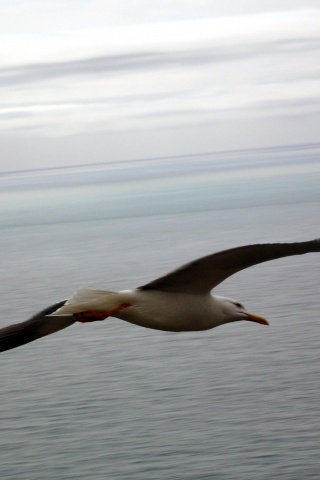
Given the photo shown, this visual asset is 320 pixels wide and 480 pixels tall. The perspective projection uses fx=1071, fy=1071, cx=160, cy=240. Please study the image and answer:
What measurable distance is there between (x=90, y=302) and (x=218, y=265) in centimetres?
145

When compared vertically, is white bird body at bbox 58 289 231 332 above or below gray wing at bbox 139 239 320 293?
below

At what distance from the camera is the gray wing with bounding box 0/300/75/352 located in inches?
395

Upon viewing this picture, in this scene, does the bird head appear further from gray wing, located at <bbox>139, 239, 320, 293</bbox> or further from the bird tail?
the bird tail

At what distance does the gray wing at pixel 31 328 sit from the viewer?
10.0m

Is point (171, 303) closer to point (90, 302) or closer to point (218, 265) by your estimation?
point (218, 265)

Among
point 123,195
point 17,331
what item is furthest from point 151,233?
point 17,331

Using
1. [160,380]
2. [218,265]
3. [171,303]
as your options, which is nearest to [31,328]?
[171,303]

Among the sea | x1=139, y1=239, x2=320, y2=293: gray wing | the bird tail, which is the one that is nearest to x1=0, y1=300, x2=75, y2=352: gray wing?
the bird tail

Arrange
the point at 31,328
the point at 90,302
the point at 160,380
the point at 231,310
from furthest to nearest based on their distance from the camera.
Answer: the point at 160,380 < the point at 231,310 < the point at 31,328 < the point at 90,302

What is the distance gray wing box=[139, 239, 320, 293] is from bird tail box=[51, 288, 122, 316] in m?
0.52

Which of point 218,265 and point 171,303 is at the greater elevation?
point 218,265

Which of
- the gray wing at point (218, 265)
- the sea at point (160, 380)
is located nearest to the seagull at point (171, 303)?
the gray wing at point (218, 265)

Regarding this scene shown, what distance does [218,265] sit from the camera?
10.1 meters

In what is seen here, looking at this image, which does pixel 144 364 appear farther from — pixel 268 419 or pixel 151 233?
pixel 151 233
